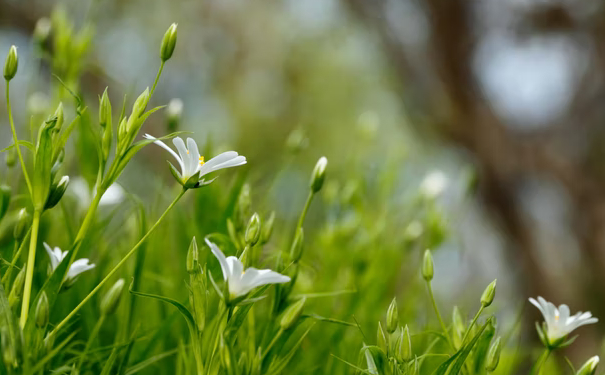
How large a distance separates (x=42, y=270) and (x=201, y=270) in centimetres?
19

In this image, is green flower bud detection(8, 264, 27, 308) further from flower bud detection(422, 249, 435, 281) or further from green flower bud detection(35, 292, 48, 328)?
flower bud detection(422, 249, 435, 281)

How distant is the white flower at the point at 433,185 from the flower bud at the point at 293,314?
1.53 ft

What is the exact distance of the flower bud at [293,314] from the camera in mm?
403

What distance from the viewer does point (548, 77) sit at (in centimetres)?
260

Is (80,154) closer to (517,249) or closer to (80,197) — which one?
(80,197)

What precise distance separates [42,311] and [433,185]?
647mm

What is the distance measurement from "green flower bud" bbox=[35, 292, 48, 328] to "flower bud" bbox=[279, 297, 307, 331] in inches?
6.0

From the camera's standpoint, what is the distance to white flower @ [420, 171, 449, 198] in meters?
0.85

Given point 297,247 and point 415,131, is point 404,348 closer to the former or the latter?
point 297,247

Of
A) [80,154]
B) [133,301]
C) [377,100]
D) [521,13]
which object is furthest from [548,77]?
[377,100]

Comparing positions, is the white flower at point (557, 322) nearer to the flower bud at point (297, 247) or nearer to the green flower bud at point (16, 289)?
the flower bud at point (297, 247)

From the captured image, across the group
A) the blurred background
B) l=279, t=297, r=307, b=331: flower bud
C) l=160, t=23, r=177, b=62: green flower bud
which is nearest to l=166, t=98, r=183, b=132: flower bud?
the blurred background

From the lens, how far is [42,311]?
0.34 meters

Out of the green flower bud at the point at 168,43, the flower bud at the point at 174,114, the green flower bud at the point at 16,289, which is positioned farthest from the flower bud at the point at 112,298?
the flower bud at the point at 174,114
